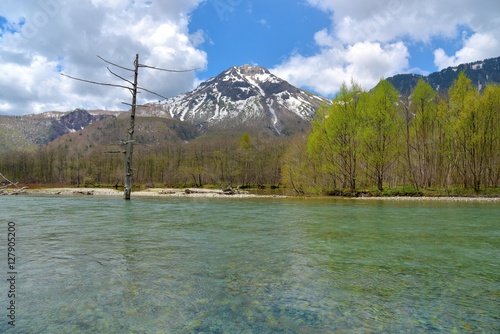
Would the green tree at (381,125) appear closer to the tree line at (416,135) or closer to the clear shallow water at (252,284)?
the tree line at (416,135)

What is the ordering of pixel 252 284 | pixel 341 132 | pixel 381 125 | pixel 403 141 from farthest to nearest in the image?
1. pixel 403 141
2. pixel 341 132
3. pixel 381 125
4. pixel 252 284

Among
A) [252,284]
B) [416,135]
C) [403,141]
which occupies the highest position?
A: [416,135]

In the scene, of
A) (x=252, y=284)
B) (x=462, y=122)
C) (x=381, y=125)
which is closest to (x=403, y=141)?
(x=381, y=125)

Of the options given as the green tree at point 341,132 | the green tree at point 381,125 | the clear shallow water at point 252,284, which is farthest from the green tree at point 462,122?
the clear shallow water at point 252,284

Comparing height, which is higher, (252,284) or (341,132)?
(341,132)

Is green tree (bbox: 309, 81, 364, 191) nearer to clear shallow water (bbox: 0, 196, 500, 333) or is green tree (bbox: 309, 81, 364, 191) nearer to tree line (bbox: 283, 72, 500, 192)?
tree line (bbox: 283, 72, 500, 192)

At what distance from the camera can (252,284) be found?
15.4 feet

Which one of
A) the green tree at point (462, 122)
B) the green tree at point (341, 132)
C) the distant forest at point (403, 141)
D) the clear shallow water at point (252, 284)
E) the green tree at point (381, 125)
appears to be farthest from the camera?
the green tree at point (341, 132)

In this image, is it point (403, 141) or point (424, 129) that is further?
point (403, 141)

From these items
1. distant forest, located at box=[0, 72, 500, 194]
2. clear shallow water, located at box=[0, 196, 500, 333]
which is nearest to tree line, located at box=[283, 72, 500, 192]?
distant forest, located at box=[0, 72, 500, 194]

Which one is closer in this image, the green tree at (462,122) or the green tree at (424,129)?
the green tree at (462,122)

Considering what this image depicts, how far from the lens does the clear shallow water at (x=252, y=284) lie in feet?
11.3

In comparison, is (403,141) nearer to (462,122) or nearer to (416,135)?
(416,135)

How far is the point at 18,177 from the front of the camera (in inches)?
5719
